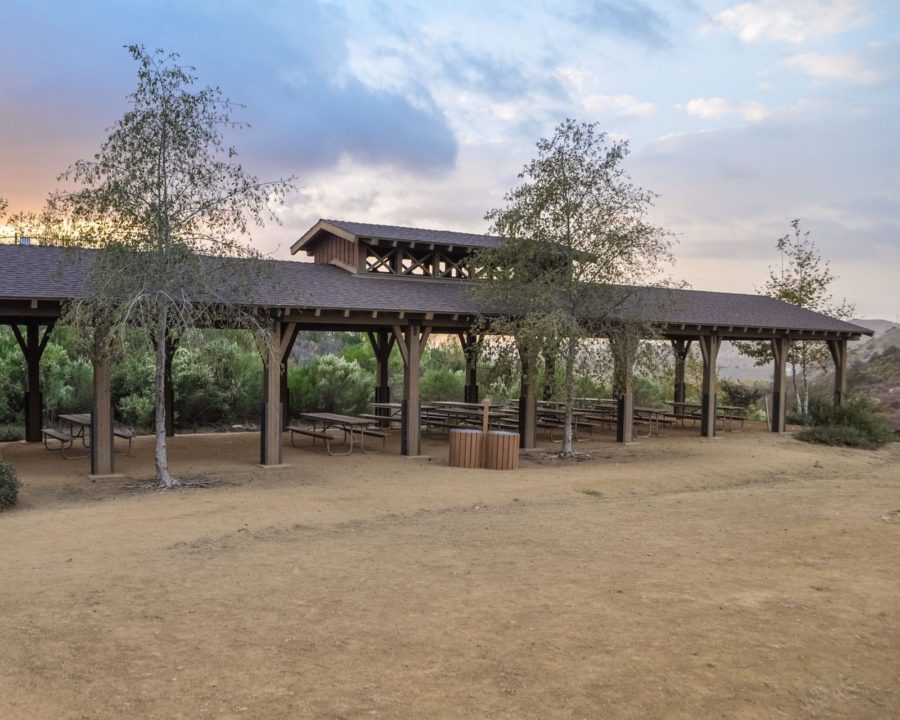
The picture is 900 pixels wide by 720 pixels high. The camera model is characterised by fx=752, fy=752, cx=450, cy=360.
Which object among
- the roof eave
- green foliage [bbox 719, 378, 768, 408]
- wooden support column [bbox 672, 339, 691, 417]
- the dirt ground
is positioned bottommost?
the dirt ground

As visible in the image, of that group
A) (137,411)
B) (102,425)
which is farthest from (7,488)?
(137,411)

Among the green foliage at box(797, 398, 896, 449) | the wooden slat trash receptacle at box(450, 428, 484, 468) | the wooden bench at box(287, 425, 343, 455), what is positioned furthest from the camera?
the green foliage at box(797, 398, 896, 449)

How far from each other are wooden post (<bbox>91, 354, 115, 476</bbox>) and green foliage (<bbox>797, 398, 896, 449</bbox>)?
50.0 feet

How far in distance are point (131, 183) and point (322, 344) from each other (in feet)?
104

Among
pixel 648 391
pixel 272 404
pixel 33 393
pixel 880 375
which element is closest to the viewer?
pixel 272 404

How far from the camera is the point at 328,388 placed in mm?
20656

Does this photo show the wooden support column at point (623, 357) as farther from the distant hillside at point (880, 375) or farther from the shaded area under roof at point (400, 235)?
the distant hillside at point (880, 375)

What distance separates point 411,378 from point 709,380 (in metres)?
8.24

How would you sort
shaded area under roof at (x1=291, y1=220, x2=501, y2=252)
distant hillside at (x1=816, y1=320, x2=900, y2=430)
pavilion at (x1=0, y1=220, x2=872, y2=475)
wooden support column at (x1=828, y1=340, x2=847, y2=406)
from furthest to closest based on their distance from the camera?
distant hillside at (x1=816, y1=320, x2=900, y2=430), wooden support column at (x1=828, y1=340, x2=847, y2=406), shaded area under roof at (x1=291, y1=220, x2=501, y2=252), pavilion at (x1=0, y1=220, x2=872, y2=475)

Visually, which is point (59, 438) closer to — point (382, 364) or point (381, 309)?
point (381, 309)

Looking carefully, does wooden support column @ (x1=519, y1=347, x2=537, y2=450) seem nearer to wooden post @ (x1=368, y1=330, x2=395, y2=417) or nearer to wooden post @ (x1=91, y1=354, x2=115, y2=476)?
wooden post @ (x1=368, y1=330, x2=395, y2=417)

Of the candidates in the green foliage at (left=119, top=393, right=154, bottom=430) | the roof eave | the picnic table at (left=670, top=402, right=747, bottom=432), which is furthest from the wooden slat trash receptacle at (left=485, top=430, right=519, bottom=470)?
the green foliage at (left=119, top=393, right=154, bottom=430)

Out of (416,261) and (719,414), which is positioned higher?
(416,261)

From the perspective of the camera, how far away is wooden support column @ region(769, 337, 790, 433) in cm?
1922
